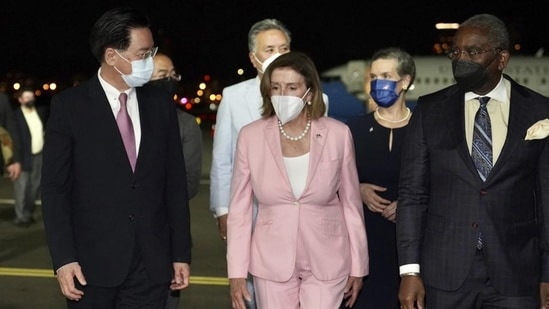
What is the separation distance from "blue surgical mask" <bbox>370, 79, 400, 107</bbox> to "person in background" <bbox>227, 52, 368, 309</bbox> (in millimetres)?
818

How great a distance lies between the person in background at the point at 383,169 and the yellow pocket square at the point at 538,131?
1349mm

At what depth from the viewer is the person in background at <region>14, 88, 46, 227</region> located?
13.1 meters

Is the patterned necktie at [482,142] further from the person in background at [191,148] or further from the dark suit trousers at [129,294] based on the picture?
the person in background at [191,148]

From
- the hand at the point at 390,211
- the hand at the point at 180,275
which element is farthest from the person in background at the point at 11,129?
the hand at the point at 180,275

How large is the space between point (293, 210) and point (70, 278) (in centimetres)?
104

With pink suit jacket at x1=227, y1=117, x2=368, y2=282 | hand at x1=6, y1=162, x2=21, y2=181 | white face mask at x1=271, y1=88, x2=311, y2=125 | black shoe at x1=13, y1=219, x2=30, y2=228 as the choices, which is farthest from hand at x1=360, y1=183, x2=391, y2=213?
black shoe at x1=13, y1=219, x2=30, y2=228

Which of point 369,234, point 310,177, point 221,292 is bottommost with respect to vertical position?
point 221,292

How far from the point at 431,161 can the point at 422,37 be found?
89.9 meters

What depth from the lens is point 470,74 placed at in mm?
4000

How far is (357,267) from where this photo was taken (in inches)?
177

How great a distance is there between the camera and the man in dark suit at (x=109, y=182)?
4.13 meters

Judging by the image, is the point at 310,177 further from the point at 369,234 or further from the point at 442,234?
the point at 369,234

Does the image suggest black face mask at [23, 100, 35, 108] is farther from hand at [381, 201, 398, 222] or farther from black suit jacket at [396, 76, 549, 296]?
black suit jacket at [396, 76, 549, 296]

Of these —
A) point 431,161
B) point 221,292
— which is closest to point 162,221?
point 431,161
